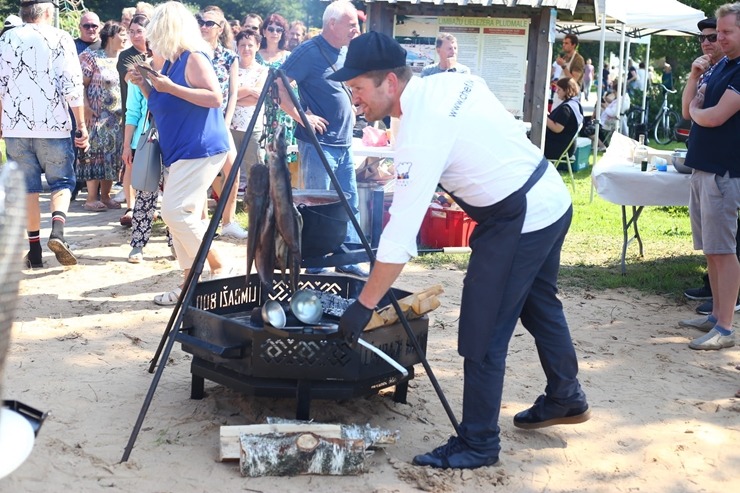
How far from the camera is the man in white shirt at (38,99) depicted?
7.02 m

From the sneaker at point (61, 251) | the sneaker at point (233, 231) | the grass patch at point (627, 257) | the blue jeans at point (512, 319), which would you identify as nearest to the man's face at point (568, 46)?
the grass patch at point (627, 257)

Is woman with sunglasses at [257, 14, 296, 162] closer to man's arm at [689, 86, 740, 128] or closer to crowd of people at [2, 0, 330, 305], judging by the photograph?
crowd of people at [2, 0, 330, 305]

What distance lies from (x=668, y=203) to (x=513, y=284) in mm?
3880

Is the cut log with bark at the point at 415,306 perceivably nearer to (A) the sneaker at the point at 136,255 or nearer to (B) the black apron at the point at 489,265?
(B) the black apron at the point at 489,265

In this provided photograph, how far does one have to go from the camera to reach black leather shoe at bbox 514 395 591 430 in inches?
171

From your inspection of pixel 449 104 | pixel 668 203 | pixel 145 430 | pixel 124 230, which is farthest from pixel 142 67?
pixel 668 203

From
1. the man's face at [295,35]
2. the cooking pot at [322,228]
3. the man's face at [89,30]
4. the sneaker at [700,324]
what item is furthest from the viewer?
the man's face at [295,35]

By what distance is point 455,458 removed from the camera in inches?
154

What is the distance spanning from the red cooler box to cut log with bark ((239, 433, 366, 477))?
4.89 metres

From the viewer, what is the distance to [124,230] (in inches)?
352

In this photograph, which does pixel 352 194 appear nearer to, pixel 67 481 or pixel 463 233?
pixel 463 233

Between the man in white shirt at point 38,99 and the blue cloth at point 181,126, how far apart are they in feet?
5.41

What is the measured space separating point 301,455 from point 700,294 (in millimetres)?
4484

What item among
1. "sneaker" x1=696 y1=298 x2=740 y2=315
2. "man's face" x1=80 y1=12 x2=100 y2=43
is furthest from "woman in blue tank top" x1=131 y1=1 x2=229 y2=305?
"man's face" x1=80 y1=12 x2=100 y2=43
